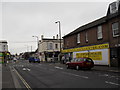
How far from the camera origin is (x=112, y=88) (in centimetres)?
880

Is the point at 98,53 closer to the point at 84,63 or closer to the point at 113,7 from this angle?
the point at 84,63

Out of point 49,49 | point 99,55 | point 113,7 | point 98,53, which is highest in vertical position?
Result: point 113,7

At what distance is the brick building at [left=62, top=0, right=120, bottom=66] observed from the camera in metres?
22.1

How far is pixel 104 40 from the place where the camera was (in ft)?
81.4

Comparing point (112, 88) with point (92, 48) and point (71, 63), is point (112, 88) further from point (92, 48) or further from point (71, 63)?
point (92, 48)

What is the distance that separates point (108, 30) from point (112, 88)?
1619 cm

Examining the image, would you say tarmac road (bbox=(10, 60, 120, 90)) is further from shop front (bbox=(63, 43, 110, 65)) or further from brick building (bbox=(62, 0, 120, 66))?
shop front (bbox=(63, 43, 110, 65))

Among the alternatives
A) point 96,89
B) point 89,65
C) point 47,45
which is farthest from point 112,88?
point 47,45

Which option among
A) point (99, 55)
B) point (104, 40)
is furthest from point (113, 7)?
point (99, 55)

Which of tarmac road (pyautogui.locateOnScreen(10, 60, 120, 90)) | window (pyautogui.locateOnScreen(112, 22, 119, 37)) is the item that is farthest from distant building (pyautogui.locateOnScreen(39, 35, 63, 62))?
tarmac road (pyautogui.locateOnScreen(10, 60, 120, 90))

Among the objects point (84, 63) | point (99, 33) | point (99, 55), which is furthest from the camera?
point (99, 33)

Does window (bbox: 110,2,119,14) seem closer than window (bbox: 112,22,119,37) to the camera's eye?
No

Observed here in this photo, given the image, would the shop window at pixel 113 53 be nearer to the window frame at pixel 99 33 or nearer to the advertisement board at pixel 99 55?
the advertisement board at pixel 99 55

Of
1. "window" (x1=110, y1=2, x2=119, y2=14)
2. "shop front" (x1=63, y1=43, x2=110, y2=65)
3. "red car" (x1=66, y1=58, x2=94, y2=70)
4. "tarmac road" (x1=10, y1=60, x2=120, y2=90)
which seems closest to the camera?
"tarmac road" (x1=10, y1=60, x2=120, y2=90)
